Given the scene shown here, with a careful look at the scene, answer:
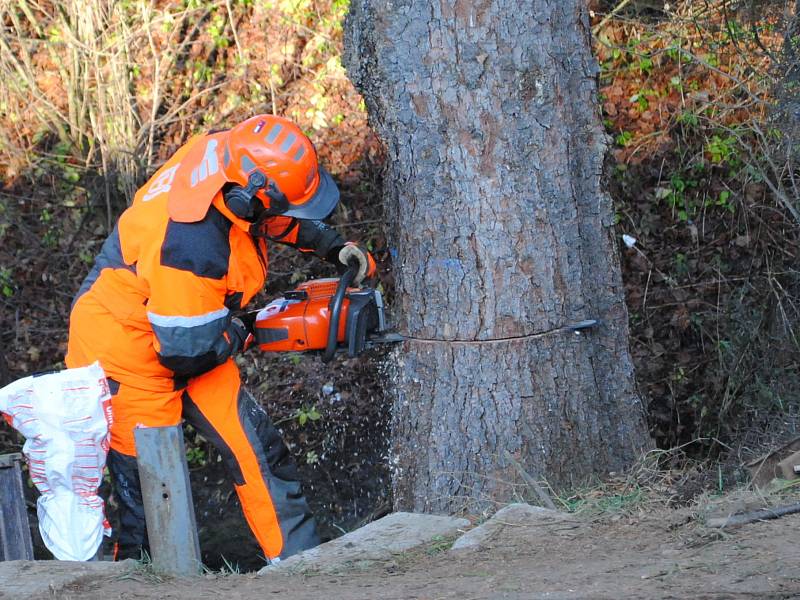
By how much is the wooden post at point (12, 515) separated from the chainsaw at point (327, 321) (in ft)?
4.06

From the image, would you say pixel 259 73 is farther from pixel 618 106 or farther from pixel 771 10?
pixel 771 10

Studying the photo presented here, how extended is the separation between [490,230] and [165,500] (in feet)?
5.45

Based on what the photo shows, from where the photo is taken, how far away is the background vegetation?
19.4ft

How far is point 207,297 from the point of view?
12.4 feet

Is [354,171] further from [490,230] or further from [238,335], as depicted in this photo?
[490,230]

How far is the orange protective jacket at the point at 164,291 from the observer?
3727 mm

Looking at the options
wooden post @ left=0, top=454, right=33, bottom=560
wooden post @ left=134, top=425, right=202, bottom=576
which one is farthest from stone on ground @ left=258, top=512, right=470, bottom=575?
wooden post @ left=0, top=454, right=33, bottom=560

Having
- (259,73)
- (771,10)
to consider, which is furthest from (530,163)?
(259,73)

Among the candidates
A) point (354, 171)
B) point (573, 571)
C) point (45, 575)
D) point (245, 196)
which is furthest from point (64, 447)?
point (354, 171)

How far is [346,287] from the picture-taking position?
4047 millimetres

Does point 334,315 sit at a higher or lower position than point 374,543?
higher

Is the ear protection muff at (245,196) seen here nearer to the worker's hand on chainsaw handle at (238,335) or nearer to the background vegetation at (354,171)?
the worker's hand on chainsaw handle at (238,335)

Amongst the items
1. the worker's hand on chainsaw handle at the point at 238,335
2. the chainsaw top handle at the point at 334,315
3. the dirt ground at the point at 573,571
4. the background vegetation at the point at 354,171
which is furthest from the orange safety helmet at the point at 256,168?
the background vegetation at the point at 354,171

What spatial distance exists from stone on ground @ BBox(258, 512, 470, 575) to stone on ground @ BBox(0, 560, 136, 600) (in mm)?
573
